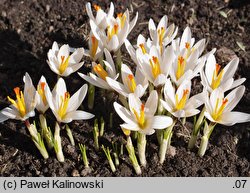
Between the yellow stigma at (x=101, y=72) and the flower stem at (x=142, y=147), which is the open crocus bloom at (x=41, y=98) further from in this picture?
the flower stem at (x=142, y=147)

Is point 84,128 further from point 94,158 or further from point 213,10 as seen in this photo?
point 213,10

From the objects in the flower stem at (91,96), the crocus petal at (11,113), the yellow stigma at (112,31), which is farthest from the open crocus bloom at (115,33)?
the crocus petal at (11,113)

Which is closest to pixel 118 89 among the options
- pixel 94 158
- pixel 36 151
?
pixel 94 158

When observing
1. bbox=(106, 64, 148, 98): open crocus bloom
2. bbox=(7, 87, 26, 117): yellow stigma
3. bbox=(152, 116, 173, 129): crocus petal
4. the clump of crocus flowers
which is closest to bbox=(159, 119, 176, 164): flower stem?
the clump of crocus flowers

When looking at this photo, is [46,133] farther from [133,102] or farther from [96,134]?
[133,102]

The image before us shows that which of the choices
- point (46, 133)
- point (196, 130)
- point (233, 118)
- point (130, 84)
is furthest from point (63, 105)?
point (233, 118)

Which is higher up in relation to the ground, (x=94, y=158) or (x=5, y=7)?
(x=5, y=7)
